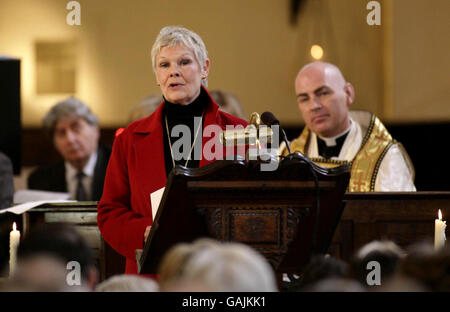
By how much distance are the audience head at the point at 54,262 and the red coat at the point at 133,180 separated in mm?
1101

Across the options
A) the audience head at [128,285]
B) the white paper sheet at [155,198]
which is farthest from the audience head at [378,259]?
the white paper sheet at [155,198]

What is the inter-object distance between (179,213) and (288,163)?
0.35m

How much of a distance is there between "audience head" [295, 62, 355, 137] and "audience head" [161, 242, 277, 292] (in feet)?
12.5

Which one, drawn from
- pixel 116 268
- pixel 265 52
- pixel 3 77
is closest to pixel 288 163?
pixel 116 268

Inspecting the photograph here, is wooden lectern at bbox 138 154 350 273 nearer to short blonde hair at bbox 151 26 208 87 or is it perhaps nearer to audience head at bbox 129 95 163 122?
short blonde hair at bbox 151 26 208 87

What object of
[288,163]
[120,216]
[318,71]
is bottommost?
[120,216]

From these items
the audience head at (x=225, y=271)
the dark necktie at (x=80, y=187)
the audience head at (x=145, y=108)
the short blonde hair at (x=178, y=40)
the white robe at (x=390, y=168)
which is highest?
the short blonde hair at (x=178, y=40)

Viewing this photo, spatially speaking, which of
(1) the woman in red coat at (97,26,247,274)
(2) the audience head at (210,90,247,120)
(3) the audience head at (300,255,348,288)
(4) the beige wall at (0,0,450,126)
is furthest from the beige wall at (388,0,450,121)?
A: (3) the audience head at (300,255,348,288)

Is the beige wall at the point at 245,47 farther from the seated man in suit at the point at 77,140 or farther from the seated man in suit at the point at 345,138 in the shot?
the seated man in suit at the point at 345,138

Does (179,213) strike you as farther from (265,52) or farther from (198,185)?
(265,52)

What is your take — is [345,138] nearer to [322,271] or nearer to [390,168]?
[390,168]

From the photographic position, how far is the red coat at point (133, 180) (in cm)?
294

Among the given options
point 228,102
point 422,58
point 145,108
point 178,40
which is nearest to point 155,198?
point 178,40
